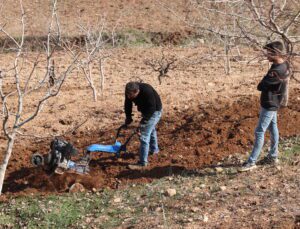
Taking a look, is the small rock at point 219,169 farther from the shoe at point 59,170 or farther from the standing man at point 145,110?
the shoe at point 59,170

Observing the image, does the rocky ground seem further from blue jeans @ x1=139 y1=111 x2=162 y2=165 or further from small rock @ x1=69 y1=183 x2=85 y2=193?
blue jeans @ x1=139 y1=111 x2=162 y2=165

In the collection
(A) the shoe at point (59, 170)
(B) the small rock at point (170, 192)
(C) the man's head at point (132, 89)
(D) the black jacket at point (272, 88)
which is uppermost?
(D) the black jacket at point (272, 88)

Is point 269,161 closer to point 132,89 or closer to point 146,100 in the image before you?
point 146,100

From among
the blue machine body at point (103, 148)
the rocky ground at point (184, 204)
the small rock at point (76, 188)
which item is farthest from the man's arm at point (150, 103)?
the small rock at point (76, 188)

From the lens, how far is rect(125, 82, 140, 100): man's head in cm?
664

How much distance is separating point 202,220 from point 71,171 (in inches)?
80.0

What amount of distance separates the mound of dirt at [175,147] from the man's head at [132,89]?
43.4 inches

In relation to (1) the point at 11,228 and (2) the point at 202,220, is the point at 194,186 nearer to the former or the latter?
(2) the point at 202,220

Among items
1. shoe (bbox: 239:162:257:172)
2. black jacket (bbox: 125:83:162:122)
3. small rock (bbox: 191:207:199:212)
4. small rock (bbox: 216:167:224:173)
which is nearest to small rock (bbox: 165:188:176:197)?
small rock (bbox: 191:207:199:212)

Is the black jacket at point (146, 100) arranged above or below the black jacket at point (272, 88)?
below

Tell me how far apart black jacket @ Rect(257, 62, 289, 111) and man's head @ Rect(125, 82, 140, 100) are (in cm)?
159

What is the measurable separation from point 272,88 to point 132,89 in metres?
1.77

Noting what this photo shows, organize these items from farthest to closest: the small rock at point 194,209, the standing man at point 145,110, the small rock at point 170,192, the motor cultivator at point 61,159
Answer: the standing man at point 145,110
the motor cultivator at point 61,159
the small rock at point 170,192
the small rock at point 194,209

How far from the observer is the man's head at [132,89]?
6.64m
